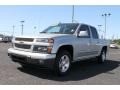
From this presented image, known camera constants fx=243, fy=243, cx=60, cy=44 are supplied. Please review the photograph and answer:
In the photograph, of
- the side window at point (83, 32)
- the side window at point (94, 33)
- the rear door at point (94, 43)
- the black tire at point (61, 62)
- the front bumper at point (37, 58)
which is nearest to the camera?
the front bumper at point (37, 58)

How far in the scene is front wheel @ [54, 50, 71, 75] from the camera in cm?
767

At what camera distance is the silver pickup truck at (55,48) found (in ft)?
24.2

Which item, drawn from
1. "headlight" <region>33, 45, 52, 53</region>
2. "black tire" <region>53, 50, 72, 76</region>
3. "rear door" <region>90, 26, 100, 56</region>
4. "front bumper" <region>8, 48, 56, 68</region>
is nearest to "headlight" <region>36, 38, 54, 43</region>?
"headlight" <region>33, 45, 52, 53</region>

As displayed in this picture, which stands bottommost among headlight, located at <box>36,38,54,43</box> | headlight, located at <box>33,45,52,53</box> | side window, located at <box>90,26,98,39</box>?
headlight, located at <box>33,45,52,53</box>

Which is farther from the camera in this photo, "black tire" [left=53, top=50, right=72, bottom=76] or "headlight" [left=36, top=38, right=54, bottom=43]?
"black tire" [left=53, top=50, right=72, bottom=76]

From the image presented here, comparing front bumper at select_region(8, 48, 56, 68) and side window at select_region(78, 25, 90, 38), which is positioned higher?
side window at select_region(78, 25, 90, 38)

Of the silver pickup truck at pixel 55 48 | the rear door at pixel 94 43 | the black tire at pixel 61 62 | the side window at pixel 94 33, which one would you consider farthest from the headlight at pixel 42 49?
the side window at pixel 94 33

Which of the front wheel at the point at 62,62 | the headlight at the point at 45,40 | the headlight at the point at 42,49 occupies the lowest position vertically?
the front wheel at the point at 62,62

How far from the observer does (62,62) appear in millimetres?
7969

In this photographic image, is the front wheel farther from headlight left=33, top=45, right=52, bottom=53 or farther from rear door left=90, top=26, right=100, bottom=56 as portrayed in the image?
rear door left=90, top=26, right=100, bottom=56

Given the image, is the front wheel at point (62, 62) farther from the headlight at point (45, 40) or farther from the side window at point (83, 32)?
the side window at point (83, 32)

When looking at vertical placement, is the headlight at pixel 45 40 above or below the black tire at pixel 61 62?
above
